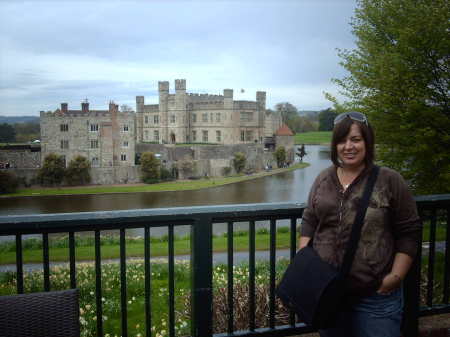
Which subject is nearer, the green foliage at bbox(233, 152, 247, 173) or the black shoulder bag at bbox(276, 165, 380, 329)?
the black shoulder bag at bbox(276, 165, 380, 329)

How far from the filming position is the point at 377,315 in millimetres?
2428

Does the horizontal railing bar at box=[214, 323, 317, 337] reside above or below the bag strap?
below

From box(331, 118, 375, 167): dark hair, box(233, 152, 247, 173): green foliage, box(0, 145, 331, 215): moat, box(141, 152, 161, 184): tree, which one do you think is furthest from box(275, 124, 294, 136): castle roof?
box(331, 118, 375, 167): dark hair

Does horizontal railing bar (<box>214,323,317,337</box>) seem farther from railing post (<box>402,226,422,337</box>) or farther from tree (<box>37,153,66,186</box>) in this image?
tree (<box>37,153,66,186</box>)

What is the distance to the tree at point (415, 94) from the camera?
10672 mm

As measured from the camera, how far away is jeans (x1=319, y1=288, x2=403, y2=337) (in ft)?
7.94

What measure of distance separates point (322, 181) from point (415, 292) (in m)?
1.59

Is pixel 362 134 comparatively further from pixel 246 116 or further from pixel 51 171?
pixel 246 116

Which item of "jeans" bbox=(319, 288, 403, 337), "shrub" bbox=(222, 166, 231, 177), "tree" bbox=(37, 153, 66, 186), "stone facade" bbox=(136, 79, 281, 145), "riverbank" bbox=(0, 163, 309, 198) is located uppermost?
"stone facade" bbox=(136, 79, 281, 145)

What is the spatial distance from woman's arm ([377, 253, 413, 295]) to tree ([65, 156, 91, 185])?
43.1 meters

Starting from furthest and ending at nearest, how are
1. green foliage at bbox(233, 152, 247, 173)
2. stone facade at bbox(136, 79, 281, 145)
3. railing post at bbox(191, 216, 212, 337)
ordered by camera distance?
stone facade at bbox(136, 79, 281, 145) → green foliage at bbox(233, 152, 247, 173) → railing post at bbox(191, 216, 212, 337)

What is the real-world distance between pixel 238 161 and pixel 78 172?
21045 mm

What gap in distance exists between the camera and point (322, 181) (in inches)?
103

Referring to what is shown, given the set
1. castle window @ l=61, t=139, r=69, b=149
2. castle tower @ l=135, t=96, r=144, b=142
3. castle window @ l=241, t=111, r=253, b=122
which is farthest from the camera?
castle tower @ l=135, t=96, r=144, b=142
